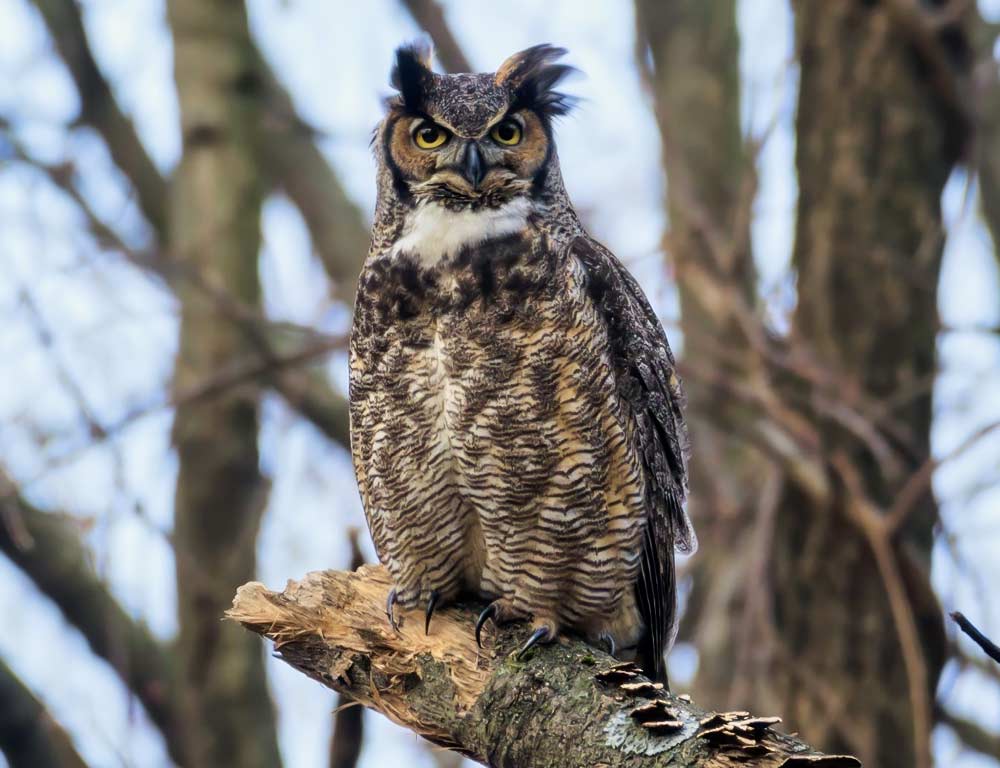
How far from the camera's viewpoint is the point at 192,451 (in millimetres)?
5000

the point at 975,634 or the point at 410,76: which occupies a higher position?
the point at 410,76

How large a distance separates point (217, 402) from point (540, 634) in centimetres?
248

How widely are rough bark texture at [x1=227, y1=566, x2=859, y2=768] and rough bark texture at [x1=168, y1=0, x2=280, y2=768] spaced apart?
5.55 feet

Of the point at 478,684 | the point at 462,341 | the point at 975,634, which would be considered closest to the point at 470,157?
the point at 462,341

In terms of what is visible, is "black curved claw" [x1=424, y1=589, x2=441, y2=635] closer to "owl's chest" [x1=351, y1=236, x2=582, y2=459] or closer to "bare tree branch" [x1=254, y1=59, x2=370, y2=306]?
"owl's chest" [x1=351, y1=236, x2=582, y2=459]

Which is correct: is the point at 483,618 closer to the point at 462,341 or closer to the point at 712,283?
the point at 462,341

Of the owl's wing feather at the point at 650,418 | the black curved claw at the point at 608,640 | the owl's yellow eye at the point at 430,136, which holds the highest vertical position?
the owl's yellow eye at the point at 430,136

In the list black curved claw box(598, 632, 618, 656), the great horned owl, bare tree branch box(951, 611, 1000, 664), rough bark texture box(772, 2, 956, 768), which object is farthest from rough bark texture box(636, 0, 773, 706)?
bare tree branch box(951, 611, 1000, 664)

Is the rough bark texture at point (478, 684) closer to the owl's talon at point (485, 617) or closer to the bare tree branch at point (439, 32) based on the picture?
the owl's talon at point (485, 617)

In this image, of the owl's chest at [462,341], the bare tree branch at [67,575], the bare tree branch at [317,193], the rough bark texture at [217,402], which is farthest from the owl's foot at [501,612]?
the bare tree branch at [317,193]

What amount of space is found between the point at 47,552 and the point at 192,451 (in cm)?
94

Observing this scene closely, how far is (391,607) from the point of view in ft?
10.1

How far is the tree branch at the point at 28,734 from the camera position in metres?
3.47

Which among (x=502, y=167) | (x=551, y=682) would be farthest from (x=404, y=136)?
(x=551, y=682)
